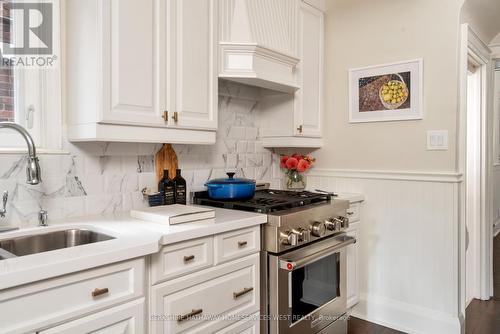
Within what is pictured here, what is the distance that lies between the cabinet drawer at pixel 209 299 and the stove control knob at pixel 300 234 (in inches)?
9.1

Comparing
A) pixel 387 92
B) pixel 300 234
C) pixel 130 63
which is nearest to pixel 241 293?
pixel 300 234

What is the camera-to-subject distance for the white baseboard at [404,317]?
2.37 meters

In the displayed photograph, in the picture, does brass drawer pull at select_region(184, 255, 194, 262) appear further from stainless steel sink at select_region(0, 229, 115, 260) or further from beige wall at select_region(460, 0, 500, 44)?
beige wall at select_region(460, 0, 500, 44)

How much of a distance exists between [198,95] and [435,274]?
1930mm

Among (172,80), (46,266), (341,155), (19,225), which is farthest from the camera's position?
(341,155)

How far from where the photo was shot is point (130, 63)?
1608mm

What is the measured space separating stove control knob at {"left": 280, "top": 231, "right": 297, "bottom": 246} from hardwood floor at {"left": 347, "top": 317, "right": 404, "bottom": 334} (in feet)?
3.66

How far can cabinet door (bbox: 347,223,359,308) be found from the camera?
2.54m

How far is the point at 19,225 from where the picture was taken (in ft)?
5.22

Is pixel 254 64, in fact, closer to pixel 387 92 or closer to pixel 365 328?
pixel 387 92

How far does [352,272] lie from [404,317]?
1.50 feet

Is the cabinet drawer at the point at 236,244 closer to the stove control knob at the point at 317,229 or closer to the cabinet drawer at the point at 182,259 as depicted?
the cabinet drawer at the point at 182,259

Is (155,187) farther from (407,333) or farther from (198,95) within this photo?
(407,333)

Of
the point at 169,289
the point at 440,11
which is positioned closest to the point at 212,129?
the point at 169,289
